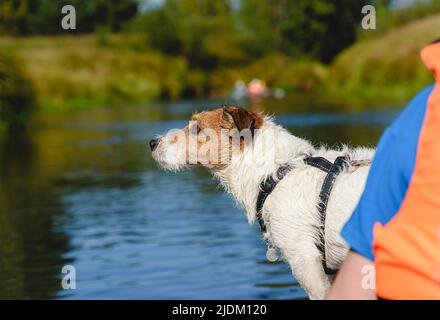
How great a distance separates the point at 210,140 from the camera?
591cm

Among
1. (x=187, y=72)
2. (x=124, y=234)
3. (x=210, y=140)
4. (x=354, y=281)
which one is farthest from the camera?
(x=187, y=72)

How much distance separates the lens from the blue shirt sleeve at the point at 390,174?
2129 mm

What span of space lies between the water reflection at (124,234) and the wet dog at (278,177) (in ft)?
7.97

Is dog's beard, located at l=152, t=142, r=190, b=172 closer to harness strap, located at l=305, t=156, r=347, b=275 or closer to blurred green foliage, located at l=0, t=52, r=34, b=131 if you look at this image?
harness strap, located at l=305, t=156, r=347, b=275

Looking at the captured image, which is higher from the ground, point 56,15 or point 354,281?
point 56,15

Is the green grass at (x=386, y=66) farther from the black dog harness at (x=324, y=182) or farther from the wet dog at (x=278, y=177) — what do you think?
the black dog harness at (x=324, y=182)

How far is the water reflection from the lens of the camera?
8.58m

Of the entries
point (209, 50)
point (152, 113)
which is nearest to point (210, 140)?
point (152, 113)

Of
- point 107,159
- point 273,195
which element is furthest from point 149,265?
point 107,159

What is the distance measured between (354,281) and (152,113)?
38.8 meters
